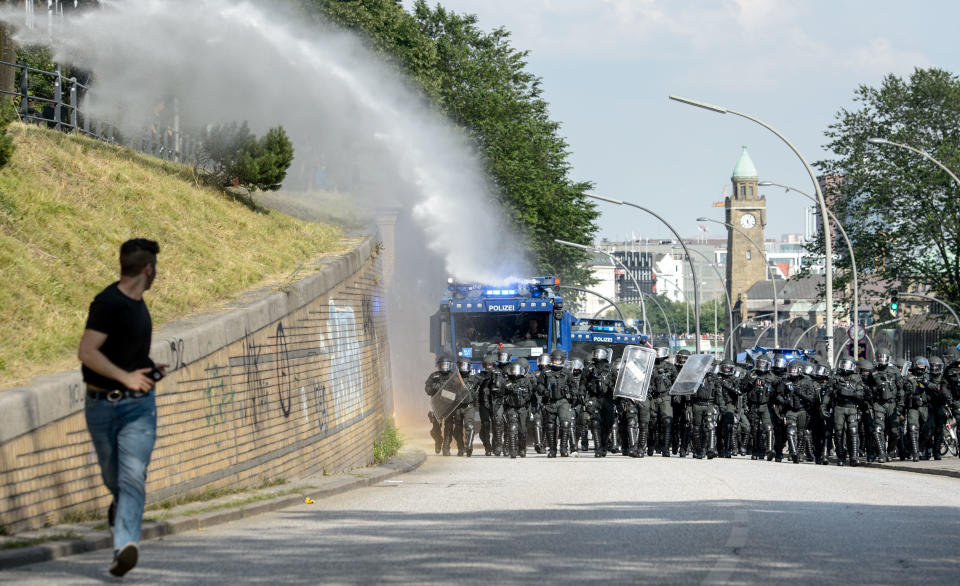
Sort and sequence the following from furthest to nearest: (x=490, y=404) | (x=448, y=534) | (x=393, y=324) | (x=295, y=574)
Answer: (x=393, y=324)
(x=490, y=404)
(x=448, y=534)
(x=295, y=574)

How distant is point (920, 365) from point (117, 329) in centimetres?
1785

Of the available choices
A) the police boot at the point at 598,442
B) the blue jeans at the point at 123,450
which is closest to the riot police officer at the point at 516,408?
the police boot at the point at 598,442

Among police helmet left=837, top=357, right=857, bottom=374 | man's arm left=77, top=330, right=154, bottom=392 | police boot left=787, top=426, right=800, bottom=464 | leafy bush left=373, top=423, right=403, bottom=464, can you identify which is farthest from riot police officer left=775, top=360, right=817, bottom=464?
man's arm left=77, top=330, right=154, bottom=392

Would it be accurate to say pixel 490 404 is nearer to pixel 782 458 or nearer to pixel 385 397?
pixel 385 397

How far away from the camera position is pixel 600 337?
106 feet

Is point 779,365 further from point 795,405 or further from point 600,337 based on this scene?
point 600,337

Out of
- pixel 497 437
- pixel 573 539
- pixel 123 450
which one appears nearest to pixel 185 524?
pixel 123 450

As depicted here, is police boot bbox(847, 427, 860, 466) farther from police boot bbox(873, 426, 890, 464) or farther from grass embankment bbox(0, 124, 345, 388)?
grass embankment bbox(0, 124, 345, 388)

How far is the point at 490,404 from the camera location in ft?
72.4

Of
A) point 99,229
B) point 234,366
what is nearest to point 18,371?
point 234,366

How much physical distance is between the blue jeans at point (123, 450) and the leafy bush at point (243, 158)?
1449 cm

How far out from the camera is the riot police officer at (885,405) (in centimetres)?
2102

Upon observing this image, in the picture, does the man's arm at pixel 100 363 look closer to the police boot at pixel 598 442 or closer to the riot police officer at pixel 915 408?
the police boot at pixel 598 442

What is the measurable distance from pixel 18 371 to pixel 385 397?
1201 centimetres
